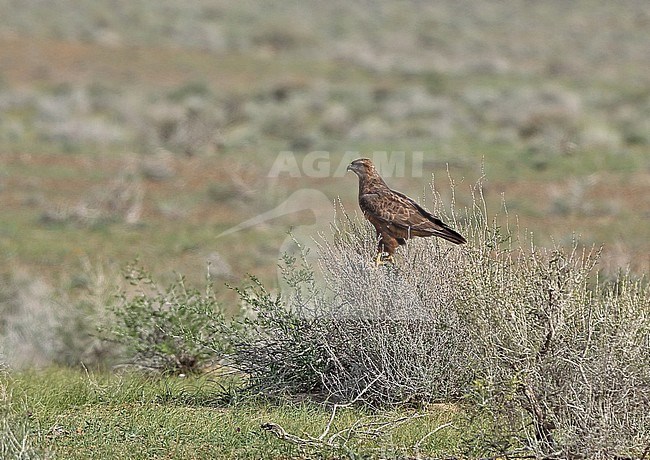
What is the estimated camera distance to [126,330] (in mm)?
7965

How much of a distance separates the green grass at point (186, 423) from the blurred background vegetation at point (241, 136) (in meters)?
1.59

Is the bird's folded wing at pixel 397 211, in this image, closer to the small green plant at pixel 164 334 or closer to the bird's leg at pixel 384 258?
the bird's leg at pixel 384 258

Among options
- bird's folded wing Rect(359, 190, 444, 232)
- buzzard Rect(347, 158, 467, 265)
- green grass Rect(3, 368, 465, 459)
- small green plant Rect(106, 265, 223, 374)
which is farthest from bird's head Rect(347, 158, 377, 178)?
green grass Rect(3, 368, 465, 459)

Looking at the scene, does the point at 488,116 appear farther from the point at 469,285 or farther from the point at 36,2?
the point at 36,2

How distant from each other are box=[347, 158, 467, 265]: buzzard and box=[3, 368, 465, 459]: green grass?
3.50 ft

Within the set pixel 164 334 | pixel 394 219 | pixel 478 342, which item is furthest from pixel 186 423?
pixel 164 334

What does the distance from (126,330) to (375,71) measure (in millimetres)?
30775

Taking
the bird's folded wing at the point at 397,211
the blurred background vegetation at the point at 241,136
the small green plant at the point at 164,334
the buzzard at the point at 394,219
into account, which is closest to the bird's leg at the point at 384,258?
the buzzard at the point at 394,219

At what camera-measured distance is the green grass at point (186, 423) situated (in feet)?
17.9

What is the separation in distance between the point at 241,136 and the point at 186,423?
18.2 m

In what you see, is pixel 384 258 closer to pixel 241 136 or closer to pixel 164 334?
pixel 164 334

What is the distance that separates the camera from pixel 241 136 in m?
23.8

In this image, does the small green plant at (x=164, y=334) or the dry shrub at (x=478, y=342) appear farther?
the small green plant at (x=164, y=334)

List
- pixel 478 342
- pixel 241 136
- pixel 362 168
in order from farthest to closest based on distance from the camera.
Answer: pixel 241 136, pixel 362 168, pixel 478 342
